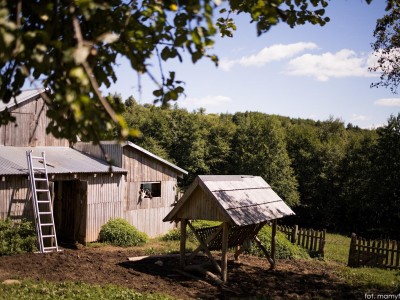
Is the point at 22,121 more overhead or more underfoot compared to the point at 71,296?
more overhead

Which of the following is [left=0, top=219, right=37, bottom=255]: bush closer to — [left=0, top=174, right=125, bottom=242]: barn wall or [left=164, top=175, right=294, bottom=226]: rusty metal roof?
[left=0, top=174, right=125, bottom=242]: barn wall

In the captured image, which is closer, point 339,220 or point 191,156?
point 339,220

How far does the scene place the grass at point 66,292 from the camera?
905 centimetres

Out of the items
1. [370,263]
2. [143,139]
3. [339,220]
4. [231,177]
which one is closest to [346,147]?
[339,220]

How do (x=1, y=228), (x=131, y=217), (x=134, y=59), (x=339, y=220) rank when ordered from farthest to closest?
(x=339, y=220) → (x=131, y=217) → (x=1, y=228) → (x=134, y=59)

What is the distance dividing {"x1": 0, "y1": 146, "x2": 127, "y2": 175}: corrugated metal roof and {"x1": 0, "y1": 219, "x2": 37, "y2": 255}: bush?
2.02 metres

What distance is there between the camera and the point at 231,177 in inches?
513

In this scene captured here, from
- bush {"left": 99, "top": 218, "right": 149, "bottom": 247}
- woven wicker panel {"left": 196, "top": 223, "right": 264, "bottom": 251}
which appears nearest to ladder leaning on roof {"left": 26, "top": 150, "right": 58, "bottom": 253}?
bush {"left": 99, "top": 218, "right": 149, "bottom": 247}

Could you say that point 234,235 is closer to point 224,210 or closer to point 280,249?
point 224,210

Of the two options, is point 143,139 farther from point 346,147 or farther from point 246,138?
point 346,147

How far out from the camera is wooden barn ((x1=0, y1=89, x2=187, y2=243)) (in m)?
15.8

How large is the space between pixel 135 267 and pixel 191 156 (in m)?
30.3

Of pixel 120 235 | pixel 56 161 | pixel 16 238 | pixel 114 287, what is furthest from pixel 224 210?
pixel 56 161

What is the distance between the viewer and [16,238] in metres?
14.3
